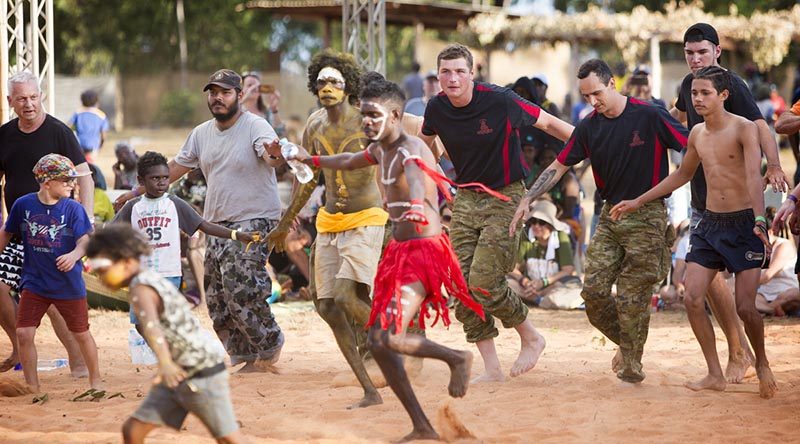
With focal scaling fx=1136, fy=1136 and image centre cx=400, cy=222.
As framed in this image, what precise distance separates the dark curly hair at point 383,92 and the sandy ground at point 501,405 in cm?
187

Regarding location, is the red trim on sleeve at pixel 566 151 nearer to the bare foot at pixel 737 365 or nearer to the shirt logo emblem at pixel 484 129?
the shirt logo emblem at pixel 484 129

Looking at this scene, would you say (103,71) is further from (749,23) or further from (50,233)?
(50,233)

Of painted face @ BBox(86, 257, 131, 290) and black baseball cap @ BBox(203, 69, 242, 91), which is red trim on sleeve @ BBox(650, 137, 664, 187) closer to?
black baseball cap @ BBox(203, 69, 242, 91)

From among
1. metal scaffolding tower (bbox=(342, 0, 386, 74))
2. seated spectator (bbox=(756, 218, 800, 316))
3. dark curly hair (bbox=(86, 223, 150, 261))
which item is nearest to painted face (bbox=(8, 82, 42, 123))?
dark curly hair (bbox=(86, 223, 150, 261))

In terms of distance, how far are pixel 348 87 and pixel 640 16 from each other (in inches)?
693

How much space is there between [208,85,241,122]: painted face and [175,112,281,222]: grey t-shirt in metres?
0.10

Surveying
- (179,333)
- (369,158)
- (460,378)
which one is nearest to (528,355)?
(460,378)

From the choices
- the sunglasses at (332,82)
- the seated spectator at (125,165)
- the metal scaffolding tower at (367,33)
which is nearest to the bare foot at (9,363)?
the sunglasses at (332,82)

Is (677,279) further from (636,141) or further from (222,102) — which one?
(222,102)

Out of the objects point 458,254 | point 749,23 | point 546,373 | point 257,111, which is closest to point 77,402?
point 458,254

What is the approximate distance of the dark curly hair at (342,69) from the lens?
7.56 meters

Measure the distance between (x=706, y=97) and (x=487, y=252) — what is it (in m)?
1.72

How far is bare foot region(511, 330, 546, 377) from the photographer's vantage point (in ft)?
26.0

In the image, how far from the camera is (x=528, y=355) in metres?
7.95
